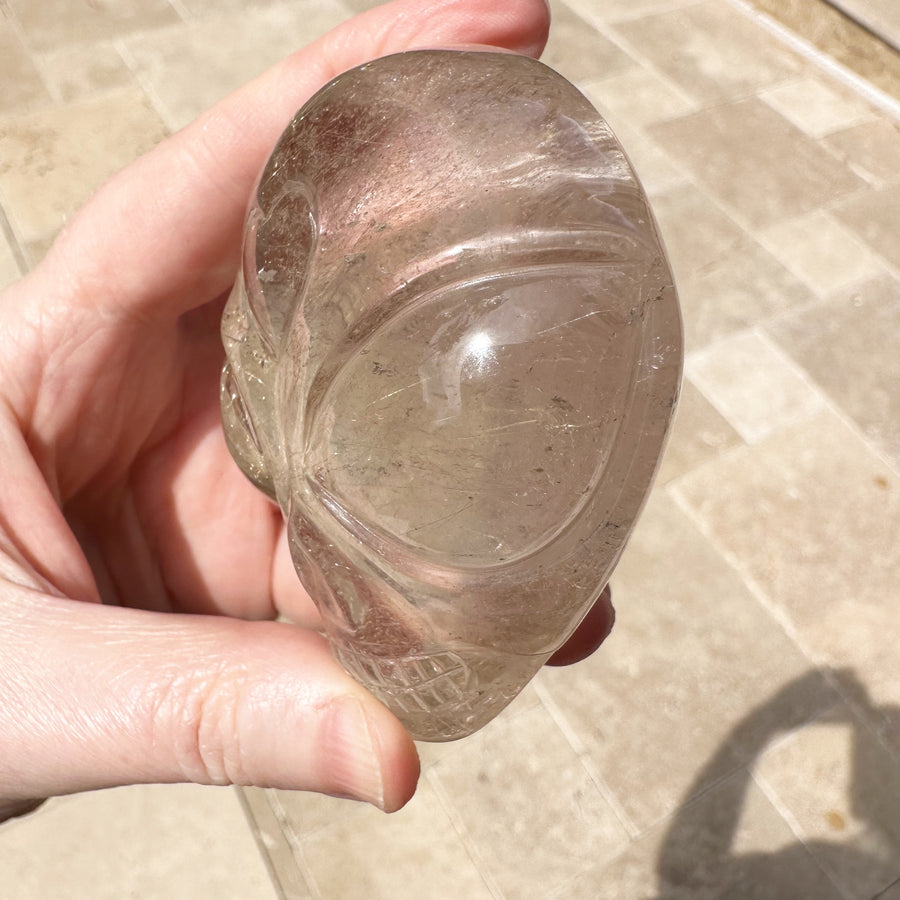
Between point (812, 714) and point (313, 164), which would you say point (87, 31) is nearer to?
point (313, 164)

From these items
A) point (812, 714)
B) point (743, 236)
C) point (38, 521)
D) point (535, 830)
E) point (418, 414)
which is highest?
point (418, 414)

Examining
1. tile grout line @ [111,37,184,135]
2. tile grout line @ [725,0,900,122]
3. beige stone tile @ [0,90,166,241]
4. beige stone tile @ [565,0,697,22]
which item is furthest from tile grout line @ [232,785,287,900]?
tile grout line @ [725,0,900,122]

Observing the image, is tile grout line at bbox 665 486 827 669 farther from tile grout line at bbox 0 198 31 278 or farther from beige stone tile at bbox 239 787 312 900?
tile grout line at bbox 0 198 31 278

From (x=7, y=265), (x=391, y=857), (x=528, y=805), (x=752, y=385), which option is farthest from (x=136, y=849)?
(x=752, y=385)

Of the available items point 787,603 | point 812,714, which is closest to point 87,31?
point 787,603

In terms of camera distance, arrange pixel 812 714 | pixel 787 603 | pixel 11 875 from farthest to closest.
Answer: pixel 787 603 < pixel 812 714 < pixel 11 875

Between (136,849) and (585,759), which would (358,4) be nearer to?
(585,759)

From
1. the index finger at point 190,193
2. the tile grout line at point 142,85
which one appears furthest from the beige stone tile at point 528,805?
the tile grout line at point 142,85
